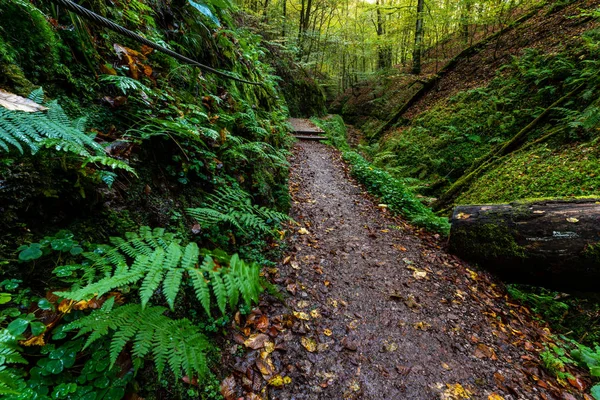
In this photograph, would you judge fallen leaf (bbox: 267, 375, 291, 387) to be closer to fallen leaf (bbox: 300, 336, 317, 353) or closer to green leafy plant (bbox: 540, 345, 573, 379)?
fallen leaf (bbox: 300, 336, 317, 353)

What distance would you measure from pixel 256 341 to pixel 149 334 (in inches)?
45.6

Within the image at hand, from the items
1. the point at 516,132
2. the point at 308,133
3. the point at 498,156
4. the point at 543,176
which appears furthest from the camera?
the point at 308,133

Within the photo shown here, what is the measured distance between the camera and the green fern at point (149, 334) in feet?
3.90

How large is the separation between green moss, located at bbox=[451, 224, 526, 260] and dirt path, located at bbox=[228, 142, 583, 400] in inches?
11.3

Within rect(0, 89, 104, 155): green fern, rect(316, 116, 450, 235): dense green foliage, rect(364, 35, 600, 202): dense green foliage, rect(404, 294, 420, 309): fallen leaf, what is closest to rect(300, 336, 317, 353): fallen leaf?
rect(404, 294, 420, 309): fallen leaf

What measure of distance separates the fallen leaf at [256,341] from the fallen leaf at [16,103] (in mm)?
2178

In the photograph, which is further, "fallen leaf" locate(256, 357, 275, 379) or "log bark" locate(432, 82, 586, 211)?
"log bark" locate(432, 82, 586, 211)

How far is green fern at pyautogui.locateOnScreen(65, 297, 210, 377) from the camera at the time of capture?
3.90ft

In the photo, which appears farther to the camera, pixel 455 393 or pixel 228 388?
pixel 455 393

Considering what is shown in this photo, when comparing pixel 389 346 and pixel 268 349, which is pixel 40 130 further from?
pixel 389 346

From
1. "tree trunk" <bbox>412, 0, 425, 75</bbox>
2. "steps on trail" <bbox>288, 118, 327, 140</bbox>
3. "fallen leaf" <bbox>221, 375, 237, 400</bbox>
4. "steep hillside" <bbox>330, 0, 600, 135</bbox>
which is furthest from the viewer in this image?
"tree trunk" <bbox>412, 0, 425, 75</bbox>

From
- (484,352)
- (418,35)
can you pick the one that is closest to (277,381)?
(484,352)

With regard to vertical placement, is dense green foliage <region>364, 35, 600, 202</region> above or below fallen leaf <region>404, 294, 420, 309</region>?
above

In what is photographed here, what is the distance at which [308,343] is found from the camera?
2338 millimetres
